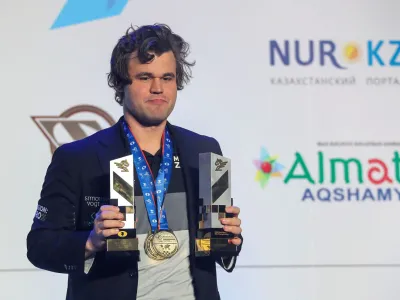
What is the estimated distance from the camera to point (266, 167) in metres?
3.29

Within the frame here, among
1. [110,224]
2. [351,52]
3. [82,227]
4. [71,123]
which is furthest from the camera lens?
[351,52]

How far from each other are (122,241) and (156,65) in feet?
1.91

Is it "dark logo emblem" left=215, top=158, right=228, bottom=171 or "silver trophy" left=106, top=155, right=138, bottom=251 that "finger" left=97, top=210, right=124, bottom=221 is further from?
"dark logo emblem" left=215, top=158, right=228, bottom=171

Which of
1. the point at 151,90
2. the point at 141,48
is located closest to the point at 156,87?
the point at 151,90

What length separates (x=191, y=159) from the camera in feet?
6.87

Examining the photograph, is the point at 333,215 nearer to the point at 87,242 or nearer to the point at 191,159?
the point at 191,159

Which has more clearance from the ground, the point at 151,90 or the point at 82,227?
the point at 151,90

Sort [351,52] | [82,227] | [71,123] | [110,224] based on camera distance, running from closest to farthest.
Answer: [110,224] < [82,227] < [71,123] < [351,52]

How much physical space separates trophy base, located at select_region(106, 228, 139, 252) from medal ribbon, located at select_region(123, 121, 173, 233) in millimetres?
212

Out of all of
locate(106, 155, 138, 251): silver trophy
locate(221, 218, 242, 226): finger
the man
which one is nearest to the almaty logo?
the man

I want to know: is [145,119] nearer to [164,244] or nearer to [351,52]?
[164,244]

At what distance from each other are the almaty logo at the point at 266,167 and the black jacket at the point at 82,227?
49.5 inches

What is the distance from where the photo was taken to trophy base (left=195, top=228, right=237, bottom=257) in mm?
1862

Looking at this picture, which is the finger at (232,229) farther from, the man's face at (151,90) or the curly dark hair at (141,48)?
the curly dark hair at (141,48)
